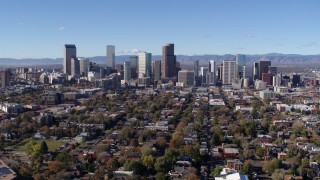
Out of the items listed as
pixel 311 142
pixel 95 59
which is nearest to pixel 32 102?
pixel 311 142

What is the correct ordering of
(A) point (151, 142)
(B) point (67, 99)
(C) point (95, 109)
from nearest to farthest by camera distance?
(A) point (151, 142) → (C) point (95, 109) → (B) point (67, 99)

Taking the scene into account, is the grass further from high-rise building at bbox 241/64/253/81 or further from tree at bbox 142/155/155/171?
high-rise building at bbox 241/64/253/81

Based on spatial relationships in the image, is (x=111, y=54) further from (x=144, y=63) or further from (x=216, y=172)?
(x=216, y=172)

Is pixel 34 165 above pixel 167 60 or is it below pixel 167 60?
below

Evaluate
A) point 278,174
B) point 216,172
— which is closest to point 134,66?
point 216,172

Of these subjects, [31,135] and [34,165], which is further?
[31,135]

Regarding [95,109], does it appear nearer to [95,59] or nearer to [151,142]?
[151,142]
